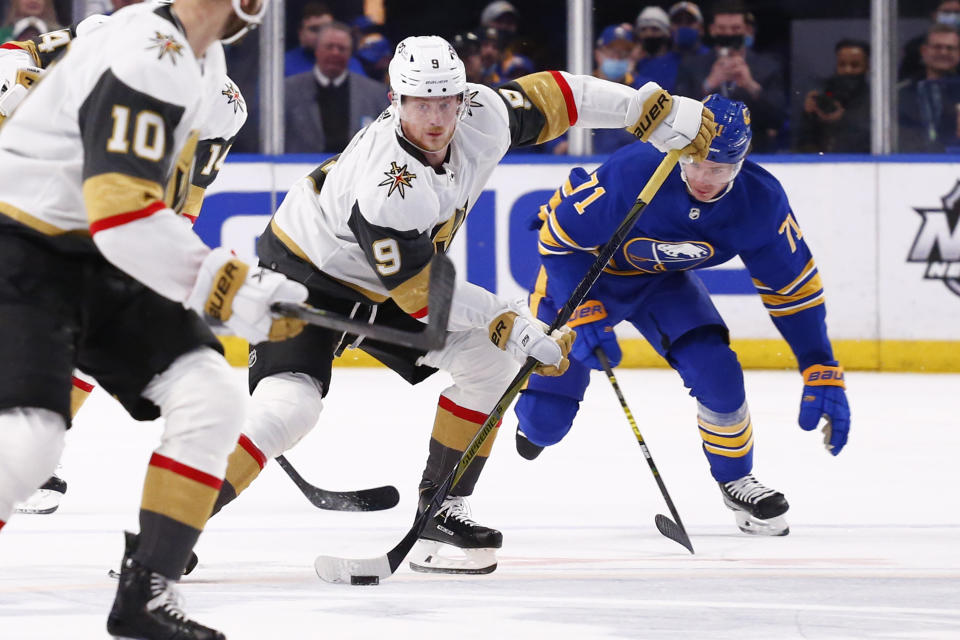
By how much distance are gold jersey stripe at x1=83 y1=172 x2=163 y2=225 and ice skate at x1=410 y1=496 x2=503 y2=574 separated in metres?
1.25

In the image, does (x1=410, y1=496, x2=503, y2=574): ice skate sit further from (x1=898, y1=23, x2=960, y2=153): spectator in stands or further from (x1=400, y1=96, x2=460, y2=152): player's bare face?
(x1=898, y1=23, x2=960, y2=153): spectator in stands

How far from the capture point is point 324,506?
156 inches

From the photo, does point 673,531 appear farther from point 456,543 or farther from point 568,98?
point 568,98

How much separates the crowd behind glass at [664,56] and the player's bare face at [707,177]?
3.33 metres

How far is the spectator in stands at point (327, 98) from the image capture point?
7.07 meters

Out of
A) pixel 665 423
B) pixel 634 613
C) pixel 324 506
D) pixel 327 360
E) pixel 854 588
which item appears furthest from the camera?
pixel 665 423

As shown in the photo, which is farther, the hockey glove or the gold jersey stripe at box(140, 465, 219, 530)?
the hockey glove

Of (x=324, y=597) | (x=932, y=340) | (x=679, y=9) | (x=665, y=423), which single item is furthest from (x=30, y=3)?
(x=324, y=597)

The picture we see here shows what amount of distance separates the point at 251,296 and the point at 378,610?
777 millimetres

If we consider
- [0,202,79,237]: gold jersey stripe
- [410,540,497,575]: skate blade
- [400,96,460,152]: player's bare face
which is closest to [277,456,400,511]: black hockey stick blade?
[410,540,497,575]: skate blade

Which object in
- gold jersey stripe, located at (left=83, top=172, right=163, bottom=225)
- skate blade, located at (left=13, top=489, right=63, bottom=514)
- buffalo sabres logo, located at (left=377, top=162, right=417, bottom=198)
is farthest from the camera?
skate blade, located at (left=13, top=489, right=63, bottom=514)

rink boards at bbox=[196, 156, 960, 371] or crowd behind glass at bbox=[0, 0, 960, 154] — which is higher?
crowd behind glass at bbox=[0, 0, 960, 154]

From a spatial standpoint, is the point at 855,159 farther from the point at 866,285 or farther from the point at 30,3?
the point at 30,3

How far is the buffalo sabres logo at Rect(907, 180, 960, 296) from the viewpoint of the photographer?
6.62 meters
